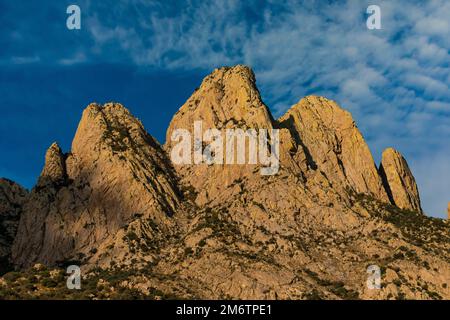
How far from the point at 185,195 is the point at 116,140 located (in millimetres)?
27821

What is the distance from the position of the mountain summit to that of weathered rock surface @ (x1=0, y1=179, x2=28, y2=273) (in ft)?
2.18

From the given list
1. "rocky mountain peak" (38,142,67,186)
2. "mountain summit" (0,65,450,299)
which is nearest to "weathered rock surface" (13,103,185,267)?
"rocky mountain peak" (38,142,67,186)

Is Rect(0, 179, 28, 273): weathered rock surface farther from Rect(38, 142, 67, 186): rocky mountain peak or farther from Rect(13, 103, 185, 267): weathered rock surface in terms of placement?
Rect(38, 142, 67, 186): rocky mountain peak

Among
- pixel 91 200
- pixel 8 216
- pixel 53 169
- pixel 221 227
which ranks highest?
pixel 53 169

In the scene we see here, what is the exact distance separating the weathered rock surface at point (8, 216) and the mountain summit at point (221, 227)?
665mm

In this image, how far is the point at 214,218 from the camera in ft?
551

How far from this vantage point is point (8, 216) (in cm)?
19075

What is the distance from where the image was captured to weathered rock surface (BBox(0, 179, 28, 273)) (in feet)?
578

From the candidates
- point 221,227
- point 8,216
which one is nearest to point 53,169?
point 8,216

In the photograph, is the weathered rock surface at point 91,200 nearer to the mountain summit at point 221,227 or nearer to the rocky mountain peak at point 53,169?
the rocky mountain peak at point 53,169

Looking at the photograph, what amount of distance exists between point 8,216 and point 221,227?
226 ft

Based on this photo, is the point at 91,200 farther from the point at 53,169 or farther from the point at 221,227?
the point at 221,227
